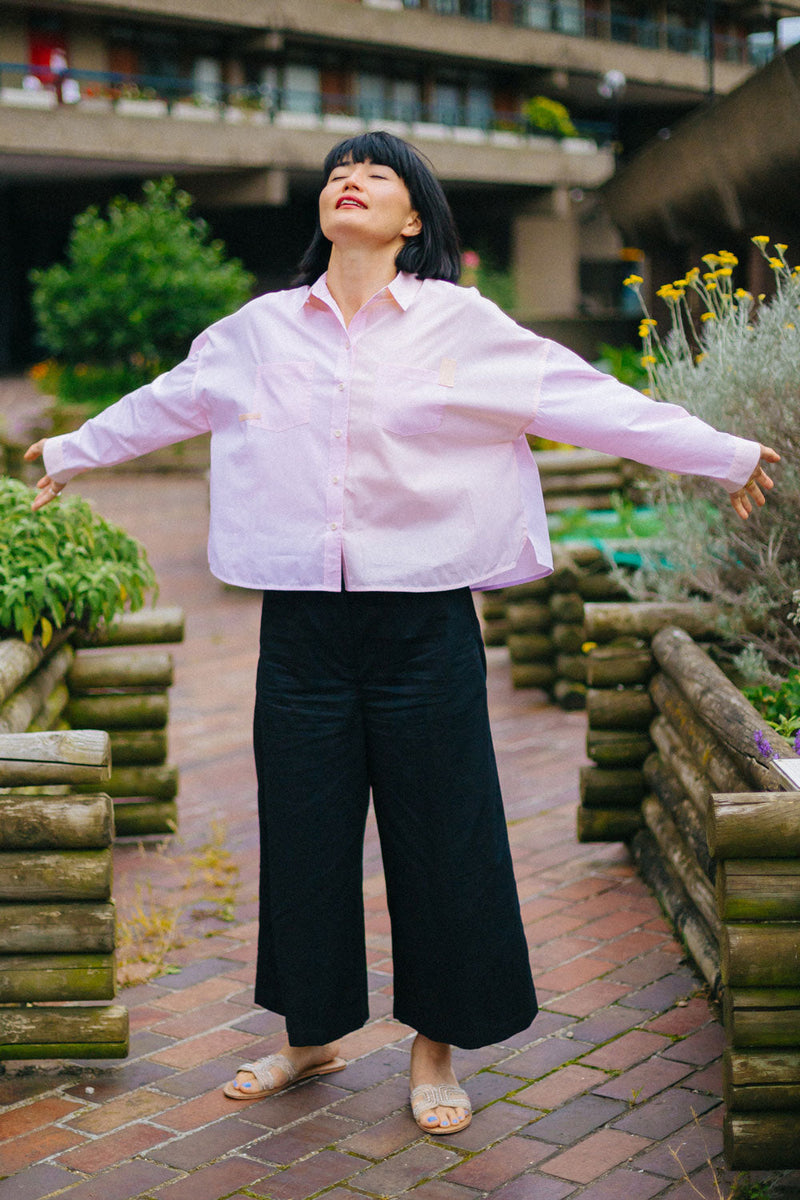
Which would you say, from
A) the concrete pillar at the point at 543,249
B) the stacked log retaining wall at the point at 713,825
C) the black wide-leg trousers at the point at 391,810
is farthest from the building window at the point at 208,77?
the black wide-leg trousers at the point at 391,810

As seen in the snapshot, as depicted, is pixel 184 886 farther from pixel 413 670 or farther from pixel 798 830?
pixel 798 830

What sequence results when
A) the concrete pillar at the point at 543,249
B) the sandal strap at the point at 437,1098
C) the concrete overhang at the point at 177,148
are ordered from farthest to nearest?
the concrete pillar at the point at 543,249 < the concrete overhang at the point at 177,148 < the sandal strap at the point at 437,1098

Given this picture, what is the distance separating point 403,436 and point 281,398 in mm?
277

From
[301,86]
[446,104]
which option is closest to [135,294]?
[301,86]

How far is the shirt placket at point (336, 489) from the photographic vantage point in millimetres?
2754

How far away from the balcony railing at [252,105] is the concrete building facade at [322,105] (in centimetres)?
7

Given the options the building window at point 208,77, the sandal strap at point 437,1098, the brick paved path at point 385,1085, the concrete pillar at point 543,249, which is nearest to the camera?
the brick paved path at point 385,1085

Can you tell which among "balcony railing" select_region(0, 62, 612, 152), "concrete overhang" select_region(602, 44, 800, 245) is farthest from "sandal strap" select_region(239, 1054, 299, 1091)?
"balcony railing" select_region(0, 62, 612, 152)

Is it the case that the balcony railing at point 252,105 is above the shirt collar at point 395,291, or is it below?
above

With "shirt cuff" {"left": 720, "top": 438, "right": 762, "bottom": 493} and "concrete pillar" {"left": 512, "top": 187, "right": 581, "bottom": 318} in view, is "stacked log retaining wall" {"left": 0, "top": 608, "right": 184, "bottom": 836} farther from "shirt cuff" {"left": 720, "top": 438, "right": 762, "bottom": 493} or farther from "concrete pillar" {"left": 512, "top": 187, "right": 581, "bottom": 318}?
"concrete pillar" {"left": 512, "top": 187, "right": 581, "bottom": 318}

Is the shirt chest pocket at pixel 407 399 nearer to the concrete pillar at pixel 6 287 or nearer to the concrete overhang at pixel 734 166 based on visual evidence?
the concrete overhang at pixel 734 166

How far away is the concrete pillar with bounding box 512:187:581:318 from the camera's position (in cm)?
3597

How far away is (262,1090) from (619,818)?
176cm

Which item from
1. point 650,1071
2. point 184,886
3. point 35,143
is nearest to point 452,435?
point 650,1071
